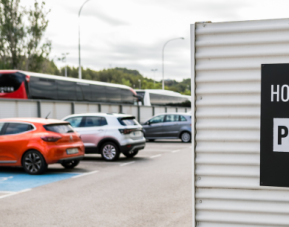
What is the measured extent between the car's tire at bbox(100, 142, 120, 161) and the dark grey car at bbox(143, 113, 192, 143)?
354 inches

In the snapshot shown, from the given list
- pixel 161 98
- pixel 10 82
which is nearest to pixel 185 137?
pixel 10 82

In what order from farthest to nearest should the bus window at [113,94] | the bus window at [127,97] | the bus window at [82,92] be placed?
the bus window at [127,97] → the bus window at [113,94] → the bus window at [82,92]

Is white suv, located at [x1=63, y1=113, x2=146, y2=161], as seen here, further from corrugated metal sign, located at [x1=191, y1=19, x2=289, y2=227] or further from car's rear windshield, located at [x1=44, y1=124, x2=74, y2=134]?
corrugated metal sign, located at [x1=191, y1=19, x2=289, y2=227]

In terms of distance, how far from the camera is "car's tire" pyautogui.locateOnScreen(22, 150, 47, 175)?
10414 mm

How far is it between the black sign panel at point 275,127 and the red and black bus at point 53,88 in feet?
65.7

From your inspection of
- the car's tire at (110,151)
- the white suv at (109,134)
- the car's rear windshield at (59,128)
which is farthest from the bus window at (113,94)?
the car's rear windshield at (59,128)

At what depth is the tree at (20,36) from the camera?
2972 cm

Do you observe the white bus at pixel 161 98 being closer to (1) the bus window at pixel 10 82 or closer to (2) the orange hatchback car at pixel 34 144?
(1) the bus window at pixel 10 82

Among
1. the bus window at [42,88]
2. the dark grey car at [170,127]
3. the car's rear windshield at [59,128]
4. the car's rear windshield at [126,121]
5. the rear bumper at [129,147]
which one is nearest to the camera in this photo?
the car's rear windshield at [59,128]

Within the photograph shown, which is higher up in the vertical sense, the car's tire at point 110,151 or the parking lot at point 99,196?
the car's tire at point 110,151

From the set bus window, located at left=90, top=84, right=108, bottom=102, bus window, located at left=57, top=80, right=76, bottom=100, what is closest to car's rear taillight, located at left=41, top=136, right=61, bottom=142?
bus window, located at left=57, top=80, right=76, bottom=100

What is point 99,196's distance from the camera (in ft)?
25.0

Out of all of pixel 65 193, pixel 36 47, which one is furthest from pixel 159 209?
pixel 36 47

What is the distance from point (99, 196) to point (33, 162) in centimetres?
356
